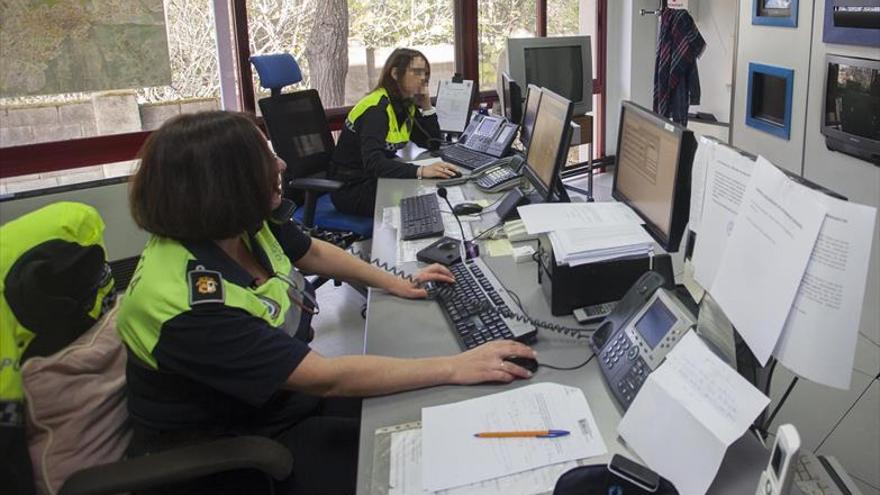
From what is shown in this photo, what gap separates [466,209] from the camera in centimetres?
245

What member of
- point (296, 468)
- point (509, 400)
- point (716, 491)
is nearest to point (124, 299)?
point (296, 468)

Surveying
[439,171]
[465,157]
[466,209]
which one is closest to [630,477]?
[466,209]

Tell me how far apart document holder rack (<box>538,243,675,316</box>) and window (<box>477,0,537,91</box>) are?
373cm

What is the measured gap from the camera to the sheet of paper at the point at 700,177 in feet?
4.04

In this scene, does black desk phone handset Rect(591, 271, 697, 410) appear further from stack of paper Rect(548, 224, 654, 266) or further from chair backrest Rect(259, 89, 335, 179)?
chair backrest Rect(259, 89, 335, 179)

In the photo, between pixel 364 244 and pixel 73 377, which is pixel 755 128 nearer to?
pixel 364 244

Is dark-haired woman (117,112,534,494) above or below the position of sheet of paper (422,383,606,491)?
above

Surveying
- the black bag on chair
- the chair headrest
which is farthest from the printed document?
the chair headrest

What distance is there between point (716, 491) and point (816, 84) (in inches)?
87.3

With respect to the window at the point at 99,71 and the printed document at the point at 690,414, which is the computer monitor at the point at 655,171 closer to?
the printed document at the point at 690,414

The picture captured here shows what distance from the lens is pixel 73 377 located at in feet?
4.13

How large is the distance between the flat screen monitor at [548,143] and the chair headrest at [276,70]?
145cm

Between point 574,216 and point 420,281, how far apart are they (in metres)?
0.42

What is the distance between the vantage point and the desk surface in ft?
3.50
